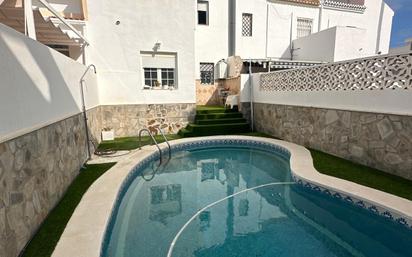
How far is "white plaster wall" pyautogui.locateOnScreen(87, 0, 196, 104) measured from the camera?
44.2 feet

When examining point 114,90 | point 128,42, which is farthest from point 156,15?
point 114,90

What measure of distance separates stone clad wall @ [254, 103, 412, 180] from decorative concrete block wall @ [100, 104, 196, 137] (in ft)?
20.4

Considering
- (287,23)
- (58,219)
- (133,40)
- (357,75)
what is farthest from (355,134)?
(287,23)

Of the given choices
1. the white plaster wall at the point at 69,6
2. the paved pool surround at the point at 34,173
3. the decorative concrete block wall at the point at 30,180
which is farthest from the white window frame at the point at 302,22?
the decorative concrete block wall at the point at 30,180

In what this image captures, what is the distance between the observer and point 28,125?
15.5ft

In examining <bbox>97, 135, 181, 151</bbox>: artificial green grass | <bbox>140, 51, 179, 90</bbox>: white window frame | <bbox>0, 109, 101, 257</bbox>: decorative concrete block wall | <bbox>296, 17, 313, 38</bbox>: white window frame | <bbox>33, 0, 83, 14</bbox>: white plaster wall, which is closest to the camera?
<bbox>0, 109, 101, 257</bbox>: decorative concrete block wall

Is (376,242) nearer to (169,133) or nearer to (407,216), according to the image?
(407,216)

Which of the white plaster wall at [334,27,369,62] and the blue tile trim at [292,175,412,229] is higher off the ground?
the white plaster wall at [334,27,369,62]

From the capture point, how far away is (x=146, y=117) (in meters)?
15.0

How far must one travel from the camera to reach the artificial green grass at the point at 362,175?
6.67 m

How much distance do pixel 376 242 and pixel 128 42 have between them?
1439 centimetres

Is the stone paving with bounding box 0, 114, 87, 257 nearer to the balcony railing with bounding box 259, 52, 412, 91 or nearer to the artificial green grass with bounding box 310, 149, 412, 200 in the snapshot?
the artificial green grass with bounding box 310, 149, 412, 200

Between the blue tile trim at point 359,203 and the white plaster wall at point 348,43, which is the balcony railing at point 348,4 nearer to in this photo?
the white plaster wall at point 348,43

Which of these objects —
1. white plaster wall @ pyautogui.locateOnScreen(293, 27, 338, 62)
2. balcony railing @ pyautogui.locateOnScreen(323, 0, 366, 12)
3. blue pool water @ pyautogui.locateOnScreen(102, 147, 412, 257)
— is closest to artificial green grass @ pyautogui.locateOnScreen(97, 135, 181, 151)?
blue pool water @ pyautogui.locateOnScreen(102, 147, 412, 257)
